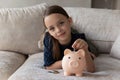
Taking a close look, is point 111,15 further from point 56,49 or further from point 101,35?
point 56,49

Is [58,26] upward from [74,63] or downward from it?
upward

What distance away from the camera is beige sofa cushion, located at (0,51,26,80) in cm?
178

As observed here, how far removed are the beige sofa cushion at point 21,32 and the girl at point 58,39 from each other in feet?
1.31

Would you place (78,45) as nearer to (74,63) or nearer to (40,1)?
(74,63)

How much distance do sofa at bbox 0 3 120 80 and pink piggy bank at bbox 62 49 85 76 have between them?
11.0 inches

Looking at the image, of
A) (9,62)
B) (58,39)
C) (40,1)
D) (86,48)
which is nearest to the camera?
(86,48)

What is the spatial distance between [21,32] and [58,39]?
0.57 metres

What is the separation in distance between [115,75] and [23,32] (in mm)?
933

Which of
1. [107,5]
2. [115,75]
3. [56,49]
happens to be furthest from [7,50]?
[107,5]

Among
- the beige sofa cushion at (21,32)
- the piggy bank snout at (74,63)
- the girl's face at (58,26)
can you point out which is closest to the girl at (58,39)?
the girl's face at (58,26)

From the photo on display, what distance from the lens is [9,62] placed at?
1939 millimetres

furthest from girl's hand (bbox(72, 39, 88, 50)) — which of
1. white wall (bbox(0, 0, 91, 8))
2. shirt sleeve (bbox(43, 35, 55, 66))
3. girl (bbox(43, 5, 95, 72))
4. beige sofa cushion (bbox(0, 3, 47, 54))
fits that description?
white wall (bbox(0, 0, 91, 8))

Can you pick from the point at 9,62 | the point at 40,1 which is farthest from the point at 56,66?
the point at 40,1

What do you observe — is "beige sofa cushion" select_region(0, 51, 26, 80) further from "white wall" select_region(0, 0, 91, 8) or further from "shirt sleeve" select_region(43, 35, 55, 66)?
"white wall" select_region(0, 0, 91, 8)
